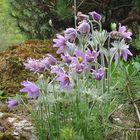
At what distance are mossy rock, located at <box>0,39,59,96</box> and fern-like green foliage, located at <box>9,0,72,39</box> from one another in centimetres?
124

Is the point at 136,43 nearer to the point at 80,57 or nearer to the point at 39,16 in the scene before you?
the point at 39,16

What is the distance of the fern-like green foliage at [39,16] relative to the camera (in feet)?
21.7

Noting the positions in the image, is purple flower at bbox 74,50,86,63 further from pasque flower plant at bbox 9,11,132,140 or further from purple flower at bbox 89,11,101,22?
purple flower at bbox 89,11,101,22

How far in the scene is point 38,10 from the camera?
22.9ft

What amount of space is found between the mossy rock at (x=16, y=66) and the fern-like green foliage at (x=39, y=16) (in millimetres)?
1241

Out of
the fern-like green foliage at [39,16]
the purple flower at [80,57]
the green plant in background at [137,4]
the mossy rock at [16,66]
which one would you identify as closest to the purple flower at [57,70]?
the purple flower at [80,57]

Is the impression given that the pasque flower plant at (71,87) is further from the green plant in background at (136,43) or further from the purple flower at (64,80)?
the green plant in background at (136,43)

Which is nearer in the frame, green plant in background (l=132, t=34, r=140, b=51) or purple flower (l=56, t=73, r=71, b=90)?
purple flower (l=56, t=73, r=71, b=90)

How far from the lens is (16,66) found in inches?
184

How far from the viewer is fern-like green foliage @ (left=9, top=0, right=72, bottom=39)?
21.7 feet

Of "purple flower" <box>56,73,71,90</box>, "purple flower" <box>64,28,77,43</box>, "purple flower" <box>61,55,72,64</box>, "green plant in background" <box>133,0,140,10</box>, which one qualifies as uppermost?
"green plant in background" <box>133,0,140,10</box>

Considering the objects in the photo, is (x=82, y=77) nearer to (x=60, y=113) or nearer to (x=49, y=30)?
(x=60, y=113)

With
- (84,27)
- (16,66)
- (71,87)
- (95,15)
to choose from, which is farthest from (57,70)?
(16,66)

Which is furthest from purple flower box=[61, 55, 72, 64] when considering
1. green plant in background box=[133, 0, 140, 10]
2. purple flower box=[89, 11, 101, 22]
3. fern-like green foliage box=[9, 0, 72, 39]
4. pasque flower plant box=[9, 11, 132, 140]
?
fern-like green foliage box=[9, 0, 72, 39]
